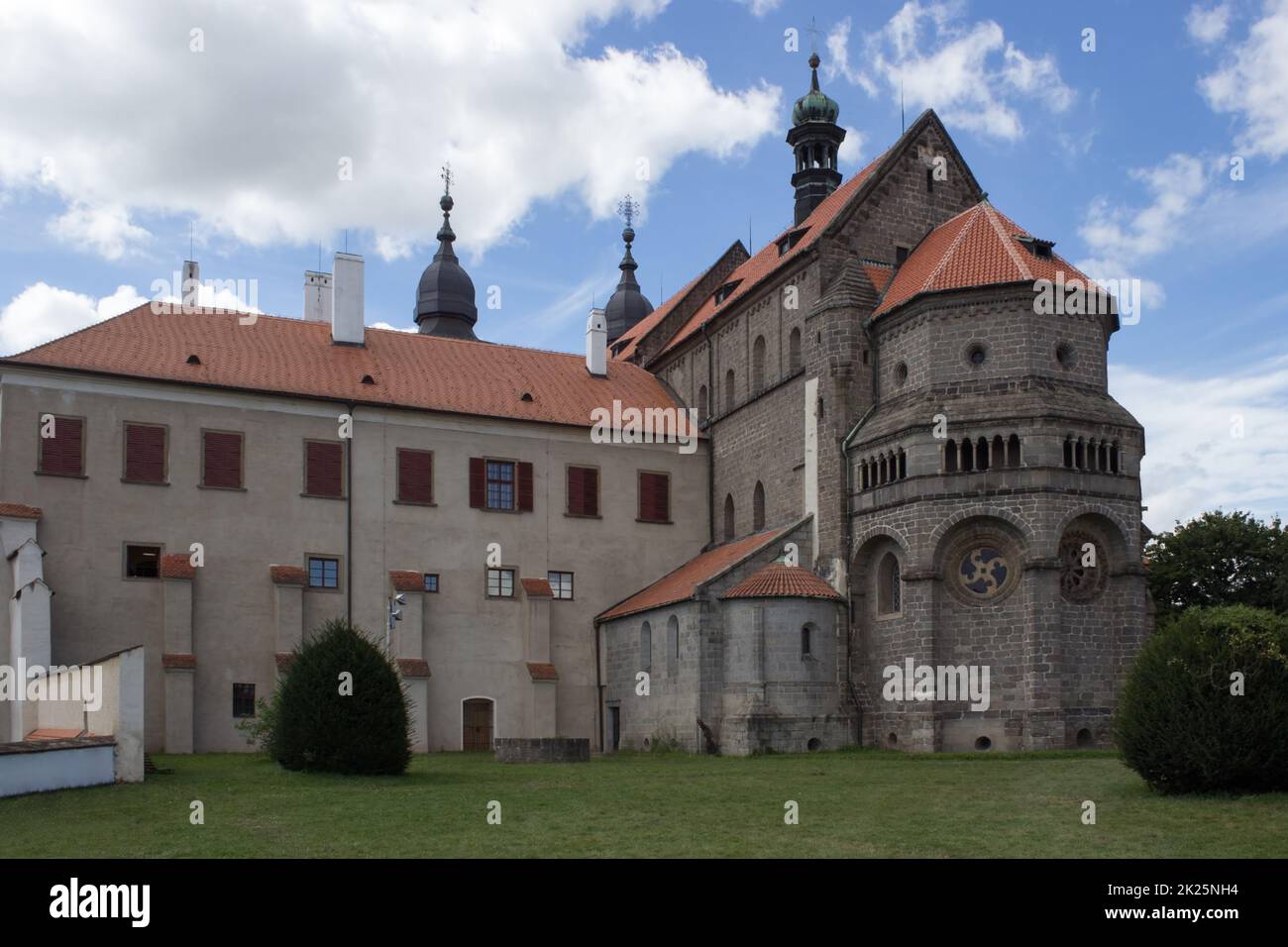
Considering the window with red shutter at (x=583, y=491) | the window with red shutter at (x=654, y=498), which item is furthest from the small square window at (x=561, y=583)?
the window with red shutter at (x=654, y=498)

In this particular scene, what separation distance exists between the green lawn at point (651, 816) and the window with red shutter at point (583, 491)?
18.4 m

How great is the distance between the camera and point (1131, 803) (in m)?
19.6

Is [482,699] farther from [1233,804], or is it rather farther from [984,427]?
[1233,804]

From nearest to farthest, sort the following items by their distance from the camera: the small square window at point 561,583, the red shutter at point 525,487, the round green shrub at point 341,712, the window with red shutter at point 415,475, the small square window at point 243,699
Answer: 1. the round green shrub at point 341,712
2. the small square window at point 243,699
3. the window with red shutter at point 415,475
4. the red shutter at point 525,487
5. the small square window at point 561,583

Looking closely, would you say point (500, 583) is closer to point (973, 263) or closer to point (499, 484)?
point (499, 484)

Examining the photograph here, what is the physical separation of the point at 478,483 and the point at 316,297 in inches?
404

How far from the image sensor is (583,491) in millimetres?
45156

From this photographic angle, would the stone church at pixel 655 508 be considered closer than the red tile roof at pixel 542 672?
Yes

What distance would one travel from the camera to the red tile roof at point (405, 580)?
4112 centimetres

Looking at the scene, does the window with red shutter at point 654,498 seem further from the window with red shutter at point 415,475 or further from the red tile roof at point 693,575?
the window with red shutter at point 415,475

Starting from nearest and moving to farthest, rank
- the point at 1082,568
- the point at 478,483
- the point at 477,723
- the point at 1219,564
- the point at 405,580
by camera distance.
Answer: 1. the point at 1082,568
2. the point at 405,580
3. the point at 477,723
4. the point at 478,483
5. the point at 1219,564

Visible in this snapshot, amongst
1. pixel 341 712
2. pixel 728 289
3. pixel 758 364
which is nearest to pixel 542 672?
pixel 758 364
